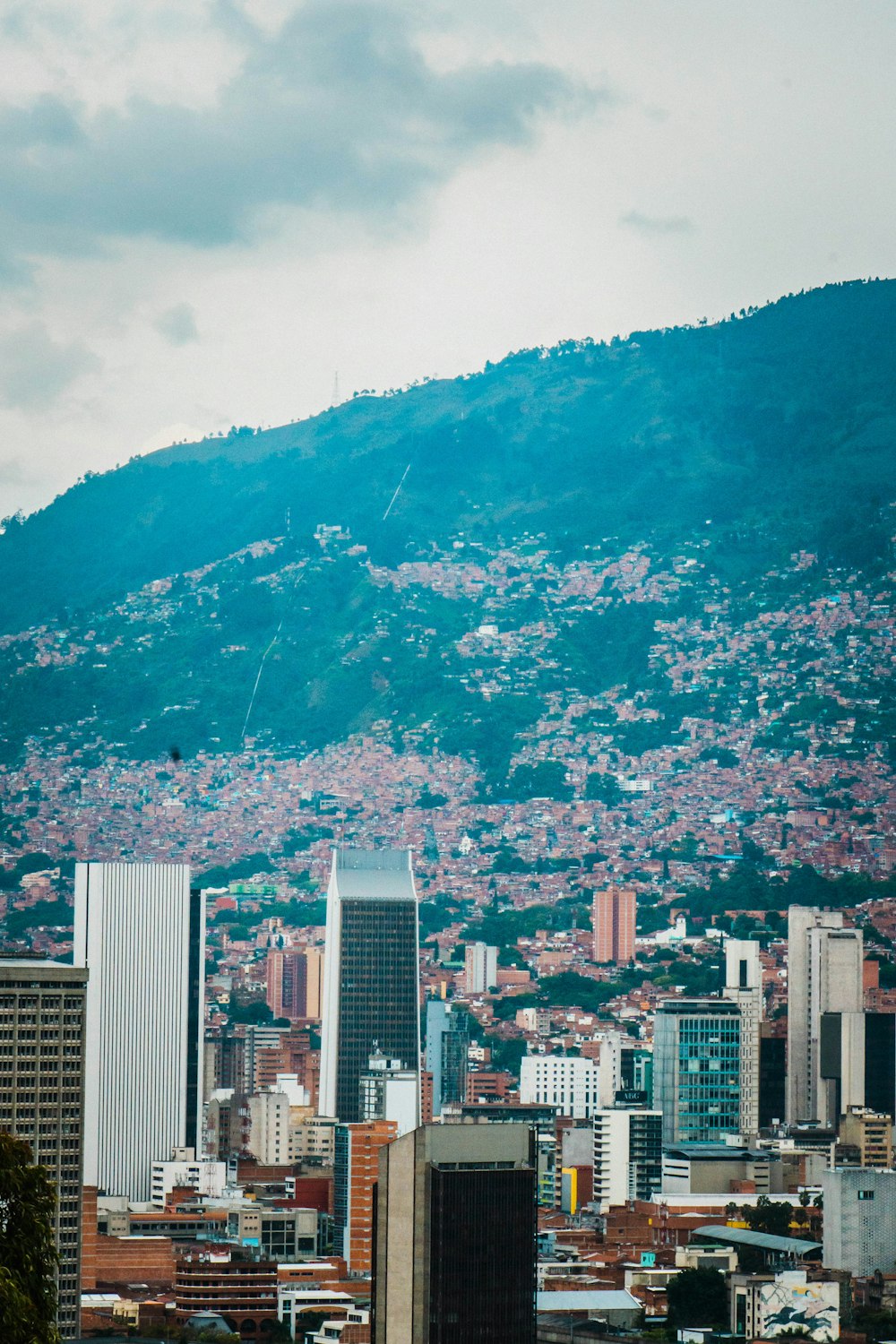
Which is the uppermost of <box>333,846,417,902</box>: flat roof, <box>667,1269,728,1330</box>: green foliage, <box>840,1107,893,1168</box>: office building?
<box>333,846,417,902</box>: flat roof

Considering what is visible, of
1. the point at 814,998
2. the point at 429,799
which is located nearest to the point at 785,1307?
the point at 814,998

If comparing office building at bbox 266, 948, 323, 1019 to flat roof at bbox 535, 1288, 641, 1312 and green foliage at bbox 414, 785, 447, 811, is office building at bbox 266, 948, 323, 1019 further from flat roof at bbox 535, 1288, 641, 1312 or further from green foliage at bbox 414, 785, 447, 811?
flat roof at bbox 535, 1288, 641, 1312

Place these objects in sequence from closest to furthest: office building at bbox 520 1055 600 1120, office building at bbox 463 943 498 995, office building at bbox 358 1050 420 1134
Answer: office building at bbox 358 1050 420 1134 → office building at bbox 520 1055 600 1120 → office building at bbox 463 943 498 995

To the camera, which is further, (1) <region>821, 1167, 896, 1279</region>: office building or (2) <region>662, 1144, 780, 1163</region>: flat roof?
(2) <region>662, 1144, 780, 1163</region>: flat roof

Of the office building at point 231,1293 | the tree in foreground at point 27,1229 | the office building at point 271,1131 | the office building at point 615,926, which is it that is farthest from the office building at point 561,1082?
the tree in foreground at point 27,1229

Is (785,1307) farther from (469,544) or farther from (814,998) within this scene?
(469,544)

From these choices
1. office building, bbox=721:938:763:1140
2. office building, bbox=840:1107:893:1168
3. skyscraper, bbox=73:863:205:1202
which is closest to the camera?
office building, bbox=840:1107:893:1168

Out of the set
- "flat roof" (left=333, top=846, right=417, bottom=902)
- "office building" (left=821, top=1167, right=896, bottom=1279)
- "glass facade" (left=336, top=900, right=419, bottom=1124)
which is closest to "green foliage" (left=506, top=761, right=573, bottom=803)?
"flat roof" (left=333, top=846, right=417, bottom=902)
